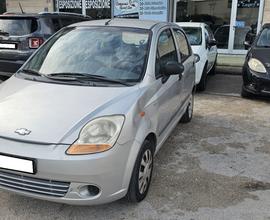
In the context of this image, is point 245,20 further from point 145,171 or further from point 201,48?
point 145,171

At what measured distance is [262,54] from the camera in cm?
692

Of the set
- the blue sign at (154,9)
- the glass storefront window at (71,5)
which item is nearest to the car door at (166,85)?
the blue sign at (154,9)

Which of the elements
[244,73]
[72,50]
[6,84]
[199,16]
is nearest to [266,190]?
[72,50]

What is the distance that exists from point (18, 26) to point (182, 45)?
325cm

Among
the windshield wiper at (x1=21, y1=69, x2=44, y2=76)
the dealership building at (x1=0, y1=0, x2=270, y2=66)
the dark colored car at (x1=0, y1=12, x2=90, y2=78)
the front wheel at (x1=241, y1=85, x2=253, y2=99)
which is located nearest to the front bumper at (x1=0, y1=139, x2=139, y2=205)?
the windshield wiper at (x1=21, y1=69, x2=44, y2=76)

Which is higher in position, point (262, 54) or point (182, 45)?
point (182, 45)

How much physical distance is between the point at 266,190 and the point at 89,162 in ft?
6.36

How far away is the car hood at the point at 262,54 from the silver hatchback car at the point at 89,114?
10.6 ft

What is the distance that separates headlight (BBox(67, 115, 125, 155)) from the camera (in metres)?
2.66

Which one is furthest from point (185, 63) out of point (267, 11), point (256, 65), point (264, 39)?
point (267, 11)

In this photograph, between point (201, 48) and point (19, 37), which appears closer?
point (19, 37)

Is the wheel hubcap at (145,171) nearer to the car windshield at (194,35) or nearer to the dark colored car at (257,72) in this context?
the dark colored car at (257,72)

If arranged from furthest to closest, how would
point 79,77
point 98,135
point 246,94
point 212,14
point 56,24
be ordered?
point 212,14
point 246,94
point 56,24
point 79,77
point 98,135

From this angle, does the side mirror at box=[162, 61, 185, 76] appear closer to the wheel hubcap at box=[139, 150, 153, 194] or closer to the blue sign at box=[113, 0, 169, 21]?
the wheel hubcap at box=[139, 150, 153, 194]
